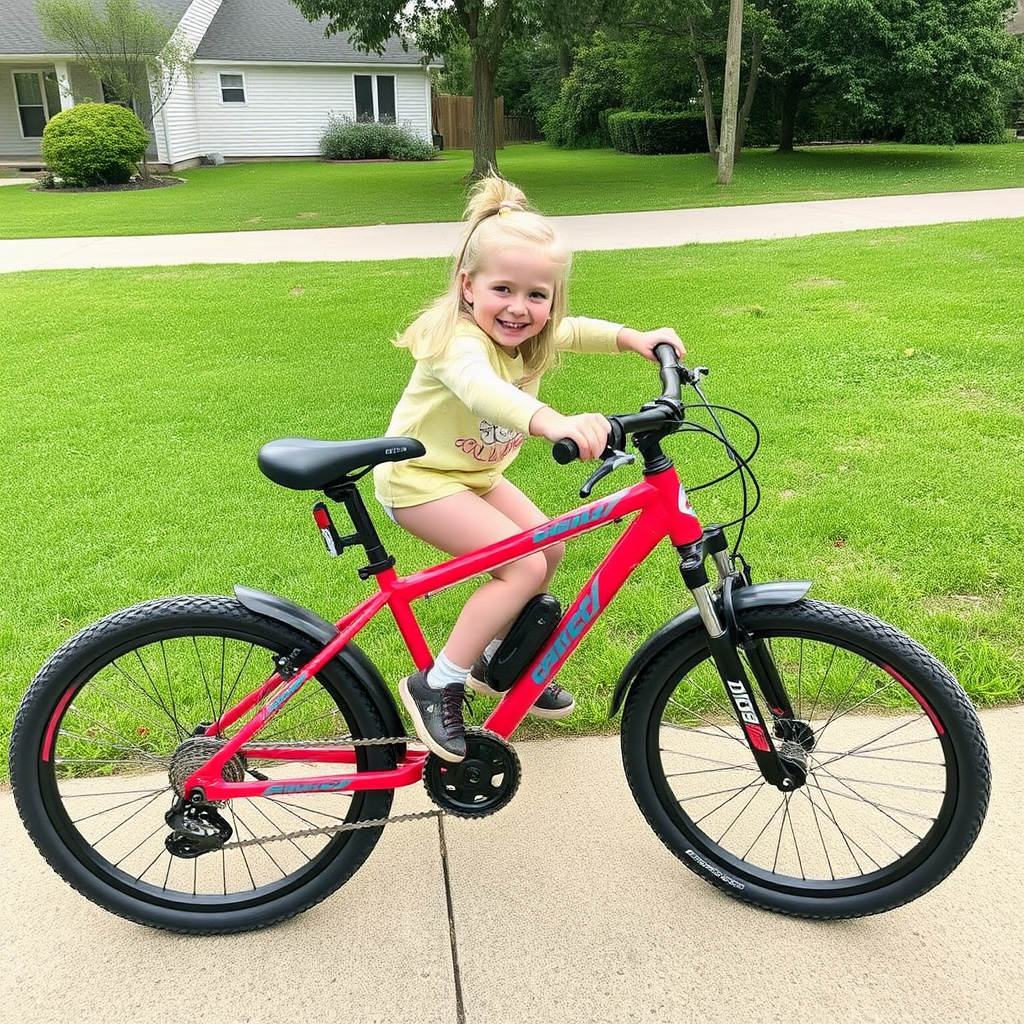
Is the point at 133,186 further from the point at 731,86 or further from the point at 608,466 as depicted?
the point at 608,466

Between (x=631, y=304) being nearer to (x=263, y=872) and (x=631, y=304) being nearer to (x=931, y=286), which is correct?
(x=931, y=286)

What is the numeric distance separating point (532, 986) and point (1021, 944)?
3.79 feet

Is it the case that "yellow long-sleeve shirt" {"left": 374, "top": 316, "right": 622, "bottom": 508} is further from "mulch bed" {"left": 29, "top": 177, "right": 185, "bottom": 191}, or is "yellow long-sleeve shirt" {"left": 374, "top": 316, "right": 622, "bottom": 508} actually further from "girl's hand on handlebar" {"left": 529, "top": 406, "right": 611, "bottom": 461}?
"mulch bed" {"left": 29, "top": 177, "right": 185, "bottom": 191}

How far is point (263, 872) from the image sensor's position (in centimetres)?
238

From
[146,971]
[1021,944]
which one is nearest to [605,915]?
[1021,944]

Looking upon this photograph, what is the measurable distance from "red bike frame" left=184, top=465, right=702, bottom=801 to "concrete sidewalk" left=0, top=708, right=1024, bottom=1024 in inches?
14.8

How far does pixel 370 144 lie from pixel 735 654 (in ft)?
101

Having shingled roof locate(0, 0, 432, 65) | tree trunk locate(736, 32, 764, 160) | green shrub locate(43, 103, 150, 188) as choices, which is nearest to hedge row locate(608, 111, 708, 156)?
tree trunk locate(736, 32, 764, 160)

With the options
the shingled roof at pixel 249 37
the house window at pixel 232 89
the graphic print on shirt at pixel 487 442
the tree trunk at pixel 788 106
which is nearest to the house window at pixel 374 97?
the shingled roof at pixel 249 37

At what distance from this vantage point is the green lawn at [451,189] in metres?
15.1

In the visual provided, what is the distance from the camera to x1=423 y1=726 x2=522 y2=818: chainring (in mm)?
2182

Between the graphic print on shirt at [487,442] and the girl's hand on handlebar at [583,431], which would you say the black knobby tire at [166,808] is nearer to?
the graphic print on shirt at [487,442]

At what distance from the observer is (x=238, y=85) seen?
29516 millimetres

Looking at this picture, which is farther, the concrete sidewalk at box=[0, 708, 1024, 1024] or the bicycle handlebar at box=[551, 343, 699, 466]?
the concrete sidewalk at box=[0, 708, 1024, 1024]
